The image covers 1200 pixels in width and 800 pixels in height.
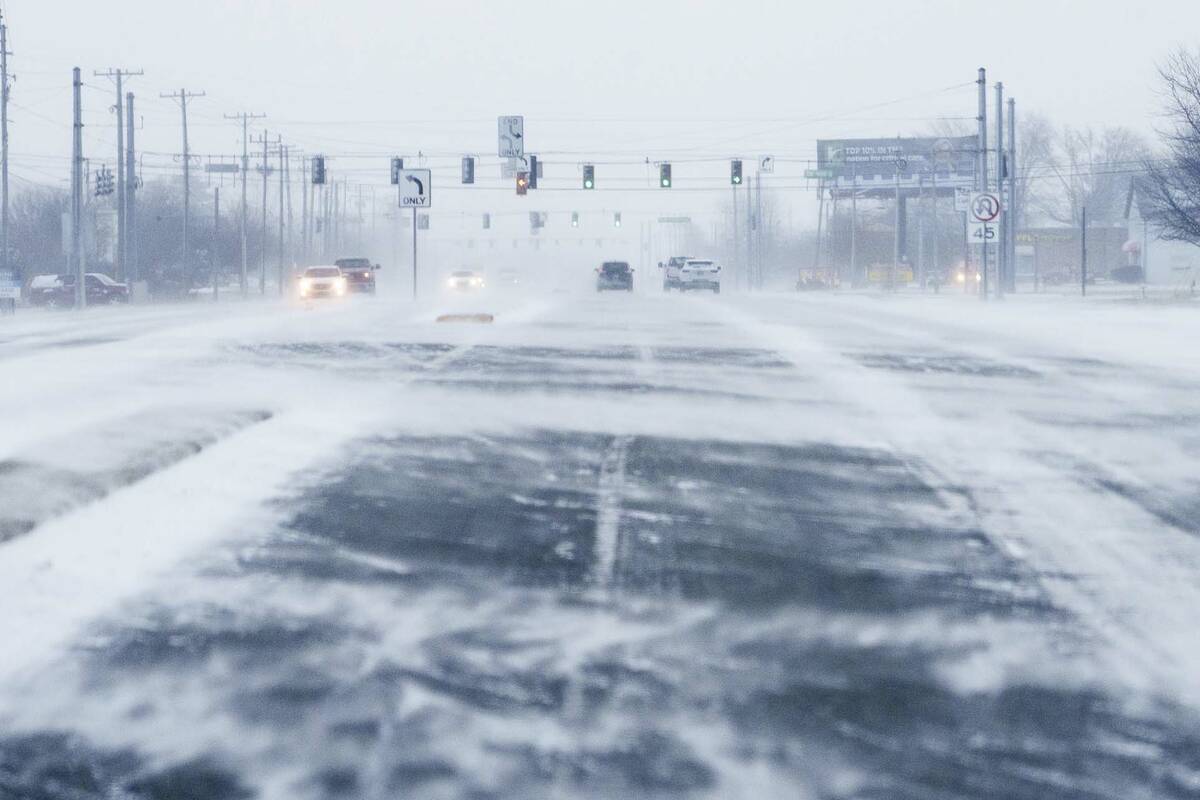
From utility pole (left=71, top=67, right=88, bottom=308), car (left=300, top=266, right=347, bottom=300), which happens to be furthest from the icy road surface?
car (left=300, top=266, right=347, bottom=300)

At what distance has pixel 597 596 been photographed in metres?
7.16

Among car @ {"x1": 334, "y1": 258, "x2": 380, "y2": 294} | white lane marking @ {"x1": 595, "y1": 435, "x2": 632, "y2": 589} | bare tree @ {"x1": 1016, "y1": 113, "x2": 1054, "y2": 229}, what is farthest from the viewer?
bare tree @ {"x1": 1016, "y1": 113, "x2": 1054, "y2": 229}

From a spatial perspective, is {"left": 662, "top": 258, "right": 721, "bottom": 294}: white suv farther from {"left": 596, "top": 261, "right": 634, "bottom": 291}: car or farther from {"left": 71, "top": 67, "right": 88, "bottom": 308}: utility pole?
{"left": 71, "top": 67, "right": 88, "bottom": 308}: utility pole

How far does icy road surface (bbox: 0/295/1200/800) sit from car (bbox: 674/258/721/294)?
6159cm

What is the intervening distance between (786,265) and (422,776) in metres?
171

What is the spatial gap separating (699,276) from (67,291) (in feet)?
87.4

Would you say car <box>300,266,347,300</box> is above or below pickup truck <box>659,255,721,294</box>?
below

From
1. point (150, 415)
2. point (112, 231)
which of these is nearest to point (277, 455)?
point (150, 415)

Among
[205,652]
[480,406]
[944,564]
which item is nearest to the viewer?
[205,652]

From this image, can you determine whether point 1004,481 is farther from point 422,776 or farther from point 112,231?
point 112,231

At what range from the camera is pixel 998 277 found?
5716 centimetres

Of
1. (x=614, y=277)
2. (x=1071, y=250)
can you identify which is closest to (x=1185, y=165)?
(x=614, y=277)

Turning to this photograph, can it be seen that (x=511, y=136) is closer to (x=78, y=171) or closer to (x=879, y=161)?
(x=78, y=171)

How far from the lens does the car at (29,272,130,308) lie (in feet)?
225
